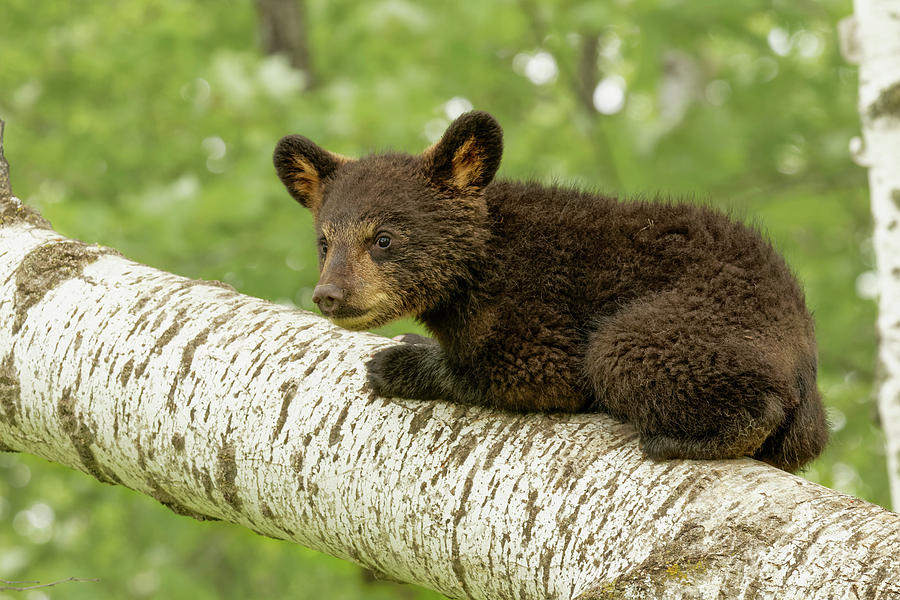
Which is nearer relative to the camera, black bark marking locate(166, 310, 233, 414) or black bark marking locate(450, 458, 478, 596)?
black bark marking locate(450, 458, 478, 596)

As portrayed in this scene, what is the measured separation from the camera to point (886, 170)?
14.8ft

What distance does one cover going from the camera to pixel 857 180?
8.95 m

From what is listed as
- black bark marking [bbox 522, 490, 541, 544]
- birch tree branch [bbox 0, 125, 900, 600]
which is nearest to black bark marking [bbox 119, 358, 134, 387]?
birch tree branch [bbox 0, 125, 900, 600]

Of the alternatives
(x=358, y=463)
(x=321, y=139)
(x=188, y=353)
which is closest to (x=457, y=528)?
(x=358, y=463)

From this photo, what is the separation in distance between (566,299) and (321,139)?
397 centimetres

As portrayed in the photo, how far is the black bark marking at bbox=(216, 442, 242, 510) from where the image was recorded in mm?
3029

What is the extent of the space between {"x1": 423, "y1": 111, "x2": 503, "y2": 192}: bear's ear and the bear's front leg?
0.75m

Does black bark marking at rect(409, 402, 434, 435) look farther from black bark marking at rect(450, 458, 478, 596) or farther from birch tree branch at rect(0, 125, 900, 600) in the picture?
black bark marking at rect(450, 458, 478, 596)

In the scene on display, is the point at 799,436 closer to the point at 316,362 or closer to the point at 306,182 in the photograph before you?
the point at 316,362

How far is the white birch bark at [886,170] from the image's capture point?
175 inches

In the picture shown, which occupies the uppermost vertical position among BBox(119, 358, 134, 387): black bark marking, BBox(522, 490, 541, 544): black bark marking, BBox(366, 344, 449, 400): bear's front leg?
BBox(366, 344, 449, 400): bear's front leg

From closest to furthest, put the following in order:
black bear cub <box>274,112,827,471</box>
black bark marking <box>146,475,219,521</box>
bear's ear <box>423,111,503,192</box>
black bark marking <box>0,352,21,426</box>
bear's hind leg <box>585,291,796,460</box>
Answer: bear's hind leg <box>585,291,796,460</box> → black bear cub <box>274,112,827,471</box> → black bark marking <box>146,475,219,521</box> → black bark marking <box>0,352,21,426</box> → bear's ear <box>423,111,503,192</box>

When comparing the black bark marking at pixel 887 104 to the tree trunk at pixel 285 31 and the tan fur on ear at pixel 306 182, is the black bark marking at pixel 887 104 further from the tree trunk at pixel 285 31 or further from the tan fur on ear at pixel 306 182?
the tree trunk at pixel 285 31

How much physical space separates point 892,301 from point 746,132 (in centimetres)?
441
